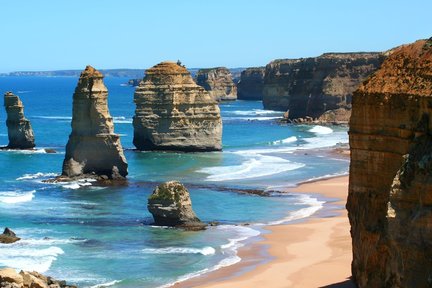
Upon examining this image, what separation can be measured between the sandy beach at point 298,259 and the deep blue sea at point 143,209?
36.4 inches

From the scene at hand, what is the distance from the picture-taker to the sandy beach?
100 feet

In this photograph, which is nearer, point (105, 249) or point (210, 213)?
point (105, 249)

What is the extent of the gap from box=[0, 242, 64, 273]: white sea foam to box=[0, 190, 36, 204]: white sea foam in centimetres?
1294

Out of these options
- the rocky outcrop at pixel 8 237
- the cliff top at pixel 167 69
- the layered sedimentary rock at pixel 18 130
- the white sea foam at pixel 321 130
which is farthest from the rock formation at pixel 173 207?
the white sea foam at pixel 321 130

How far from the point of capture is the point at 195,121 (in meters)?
76.1

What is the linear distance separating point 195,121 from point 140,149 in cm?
544

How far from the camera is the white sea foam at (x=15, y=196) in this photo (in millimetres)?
49812

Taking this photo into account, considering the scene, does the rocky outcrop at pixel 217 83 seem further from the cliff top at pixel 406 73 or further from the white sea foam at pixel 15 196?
the cliff top at pixel 406 73

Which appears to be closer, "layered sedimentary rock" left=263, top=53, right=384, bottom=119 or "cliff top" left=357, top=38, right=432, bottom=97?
"cliff top" left=357, top=38, right=432, bottom=97

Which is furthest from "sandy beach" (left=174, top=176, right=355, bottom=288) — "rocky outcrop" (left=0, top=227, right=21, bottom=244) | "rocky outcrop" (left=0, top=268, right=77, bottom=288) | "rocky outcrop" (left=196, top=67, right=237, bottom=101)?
"rocky outcrop" (left=196, top=67, right=237, bottom=101)

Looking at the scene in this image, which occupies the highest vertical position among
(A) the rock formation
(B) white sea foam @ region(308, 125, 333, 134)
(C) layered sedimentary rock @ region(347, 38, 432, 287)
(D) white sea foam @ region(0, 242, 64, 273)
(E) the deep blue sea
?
(C) layered sedimentary rock @ region(347, 38, 432, 287)

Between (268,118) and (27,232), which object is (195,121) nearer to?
(27,232)

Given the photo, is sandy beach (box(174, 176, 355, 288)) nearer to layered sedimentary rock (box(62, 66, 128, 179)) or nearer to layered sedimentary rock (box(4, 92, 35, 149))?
layered sedimentary rock (box(62, 66, 128, 179))

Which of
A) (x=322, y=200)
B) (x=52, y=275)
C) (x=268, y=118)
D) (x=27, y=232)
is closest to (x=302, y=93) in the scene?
(x=268, y=118)
